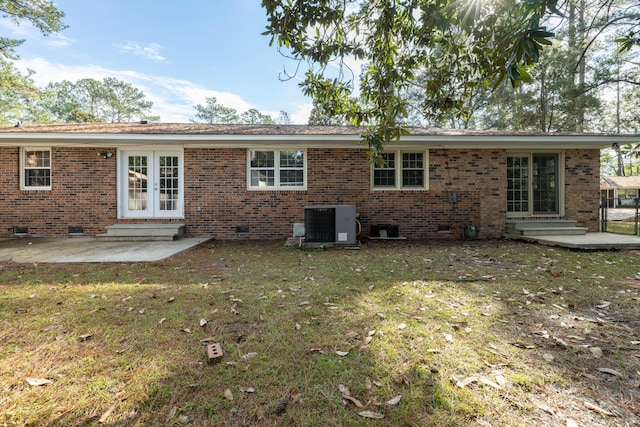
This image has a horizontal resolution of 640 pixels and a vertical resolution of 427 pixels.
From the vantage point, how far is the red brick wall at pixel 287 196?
8.24 metres

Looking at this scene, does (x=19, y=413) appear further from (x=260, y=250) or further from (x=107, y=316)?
(x=260, y=250)

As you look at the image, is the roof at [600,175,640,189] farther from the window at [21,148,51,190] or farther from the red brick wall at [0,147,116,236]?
the window at [21,148,51,190]

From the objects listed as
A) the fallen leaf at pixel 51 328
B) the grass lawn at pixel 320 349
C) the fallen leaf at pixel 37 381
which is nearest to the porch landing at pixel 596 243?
the grass lawn at pixel 320 349

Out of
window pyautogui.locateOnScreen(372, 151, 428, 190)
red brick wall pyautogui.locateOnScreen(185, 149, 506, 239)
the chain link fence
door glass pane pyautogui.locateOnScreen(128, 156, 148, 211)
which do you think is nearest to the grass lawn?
red brick wall pyautogui.locateOnScreen(185, 149, 506, 239)

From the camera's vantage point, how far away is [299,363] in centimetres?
198

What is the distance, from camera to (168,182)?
28.1 feet

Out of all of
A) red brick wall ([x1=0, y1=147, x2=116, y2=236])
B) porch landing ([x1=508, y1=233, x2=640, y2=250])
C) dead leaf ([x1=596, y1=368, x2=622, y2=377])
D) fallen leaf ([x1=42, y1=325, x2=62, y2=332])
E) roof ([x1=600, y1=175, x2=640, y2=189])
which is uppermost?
roof ([x1=600, y1=175, x2=640, y2=189])

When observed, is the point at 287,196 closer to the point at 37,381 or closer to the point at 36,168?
the point at 37,381

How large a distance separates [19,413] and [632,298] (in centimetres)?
577

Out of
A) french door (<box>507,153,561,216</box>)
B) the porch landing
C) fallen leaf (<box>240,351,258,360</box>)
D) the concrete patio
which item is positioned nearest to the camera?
fallen leaf (<box>240,351,258,360</box>)

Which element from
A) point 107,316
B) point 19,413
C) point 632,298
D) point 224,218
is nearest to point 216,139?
point 224,218

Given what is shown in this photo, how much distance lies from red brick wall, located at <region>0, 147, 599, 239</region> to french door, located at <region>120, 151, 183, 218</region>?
1.07 ft

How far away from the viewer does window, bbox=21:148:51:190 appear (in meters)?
8.30

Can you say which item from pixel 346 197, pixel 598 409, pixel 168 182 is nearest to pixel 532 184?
pixel 346 197
